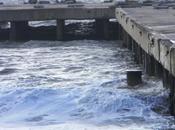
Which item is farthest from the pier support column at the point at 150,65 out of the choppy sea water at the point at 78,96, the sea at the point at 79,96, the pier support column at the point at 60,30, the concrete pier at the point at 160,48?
the pier support column at the point at 60,30

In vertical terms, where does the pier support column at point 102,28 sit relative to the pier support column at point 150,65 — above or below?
below

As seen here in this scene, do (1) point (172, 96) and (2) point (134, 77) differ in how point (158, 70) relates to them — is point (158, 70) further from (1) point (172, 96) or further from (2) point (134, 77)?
(1) point (172, 96)

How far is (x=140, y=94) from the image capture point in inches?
896

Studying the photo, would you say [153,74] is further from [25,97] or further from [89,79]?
[25,97]

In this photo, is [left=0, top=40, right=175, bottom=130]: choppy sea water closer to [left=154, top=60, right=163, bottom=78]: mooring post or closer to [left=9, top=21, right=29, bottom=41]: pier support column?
[left=154, top=60, right=163, bottom=78]: mooring post

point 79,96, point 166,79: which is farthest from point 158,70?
point 79,96

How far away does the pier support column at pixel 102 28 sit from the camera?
4848cm

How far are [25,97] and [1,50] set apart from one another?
20183 mm

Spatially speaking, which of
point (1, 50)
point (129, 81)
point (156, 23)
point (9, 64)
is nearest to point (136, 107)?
point (129, 81)

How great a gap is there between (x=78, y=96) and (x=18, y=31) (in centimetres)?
2760

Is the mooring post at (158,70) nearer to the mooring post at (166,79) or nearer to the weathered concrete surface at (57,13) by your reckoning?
the mooring post at (166,79)

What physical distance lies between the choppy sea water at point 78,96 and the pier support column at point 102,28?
37.4 feet

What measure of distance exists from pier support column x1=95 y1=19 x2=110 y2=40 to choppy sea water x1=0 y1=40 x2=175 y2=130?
11408 millimetres

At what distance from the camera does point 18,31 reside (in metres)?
50.4
